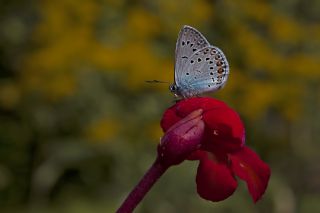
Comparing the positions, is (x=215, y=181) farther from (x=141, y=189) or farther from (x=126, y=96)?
(x=126, y=96)

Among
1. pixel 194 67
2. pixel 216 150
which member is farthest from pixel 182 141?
pixel 194 67

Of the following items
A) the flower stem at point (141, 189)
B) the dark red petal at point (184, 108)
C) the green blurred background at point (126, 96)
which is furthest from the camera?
the green blurred background at point (126, 96)

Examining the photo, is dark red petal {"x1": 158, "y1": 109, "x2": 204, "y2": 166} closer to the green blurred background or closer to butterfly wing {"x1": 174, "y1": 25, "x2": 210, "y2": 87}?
butterfly wing {"x1": 174, "y1": 25, "x2": 210, "y2": 87}

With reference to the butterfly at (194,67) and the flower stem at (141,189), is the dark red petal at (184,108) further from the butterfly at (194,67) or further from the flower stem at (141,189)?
the butterfly at (194,67)

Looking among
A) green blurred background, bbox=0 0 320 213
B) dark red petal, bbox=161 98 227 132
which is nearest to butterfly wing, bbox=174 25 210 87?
dark red petal, bbox=161 98 227 132

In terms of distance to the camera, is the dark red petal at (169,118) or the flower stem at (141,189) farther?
the dark red petal at (169,118)

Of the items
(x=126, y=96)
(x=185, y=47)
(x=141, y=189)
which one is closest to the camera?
(x=141, y=189)

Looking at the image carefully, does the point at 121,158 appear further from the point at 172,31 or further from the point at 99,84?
the point at 172,31

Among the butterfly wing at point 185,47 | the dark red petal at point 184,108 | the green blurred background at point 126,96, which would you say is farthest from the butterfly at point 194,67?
the green blurred background at point 126,96
